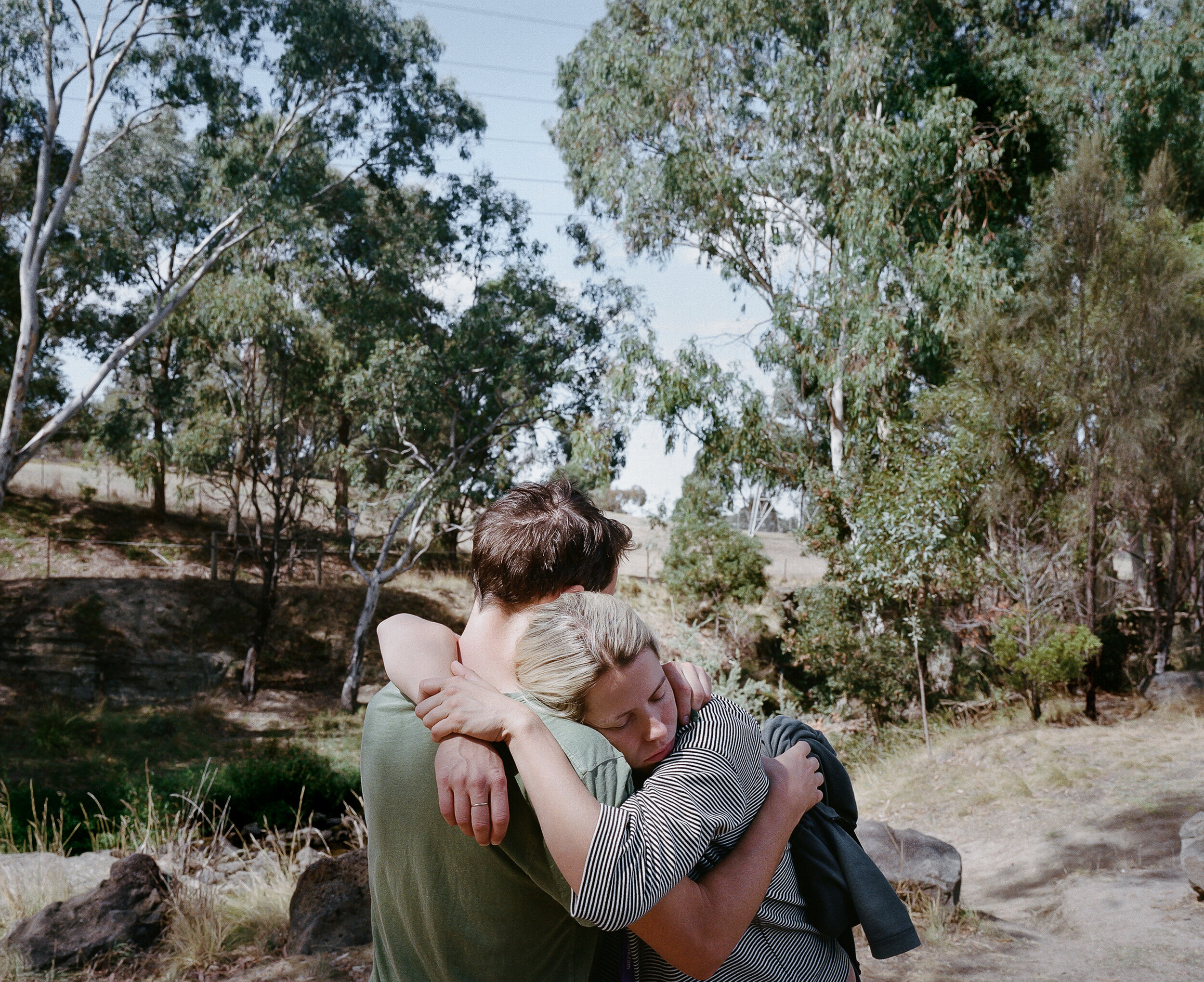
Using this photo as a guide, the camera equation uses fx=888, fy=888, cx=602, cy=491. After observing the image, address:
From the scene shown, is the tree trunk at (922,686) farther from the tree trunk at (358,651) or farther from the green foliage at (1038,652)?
the tree trunk at (358,651)

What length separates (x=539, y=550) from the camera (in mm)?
1412

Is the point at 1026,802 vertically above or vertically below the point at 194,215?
below

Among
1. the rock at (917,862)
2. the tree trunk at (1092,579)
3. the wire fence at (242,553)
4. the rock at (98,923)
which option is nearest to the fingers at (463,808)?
the rock at (98,923)

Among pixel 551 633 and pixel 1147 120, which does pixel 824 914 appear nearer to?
pixel 551 633

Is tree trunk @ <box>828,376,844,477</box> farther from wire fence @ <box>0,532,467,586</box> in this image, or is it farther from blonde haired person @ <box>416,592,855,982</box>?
blonde haired person @ <box>416,592,855,982</box>

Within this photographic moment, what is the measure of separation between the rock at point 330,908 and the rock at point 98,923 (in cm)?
61

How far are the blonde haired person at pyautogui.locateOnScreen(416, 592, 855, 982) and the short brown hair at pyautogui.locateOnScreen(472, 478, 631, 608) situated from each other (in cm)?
13

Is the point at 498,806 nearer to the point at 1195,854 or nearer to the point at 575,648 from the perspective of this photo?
the point at 575,648

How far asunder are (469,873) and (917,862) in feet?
12.8

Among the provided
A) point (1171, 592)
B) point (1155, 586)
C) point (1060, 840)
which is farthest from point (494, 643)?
point (1155, 586)

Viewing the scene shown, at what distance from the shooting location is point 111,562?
1952 cm

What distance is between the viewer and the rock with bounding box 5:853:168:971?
3609mm

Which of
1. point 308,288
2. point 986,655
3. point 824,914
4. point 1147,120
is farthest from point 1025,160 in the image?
point 824,914

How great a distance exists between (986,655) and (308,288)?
42.6 ft
